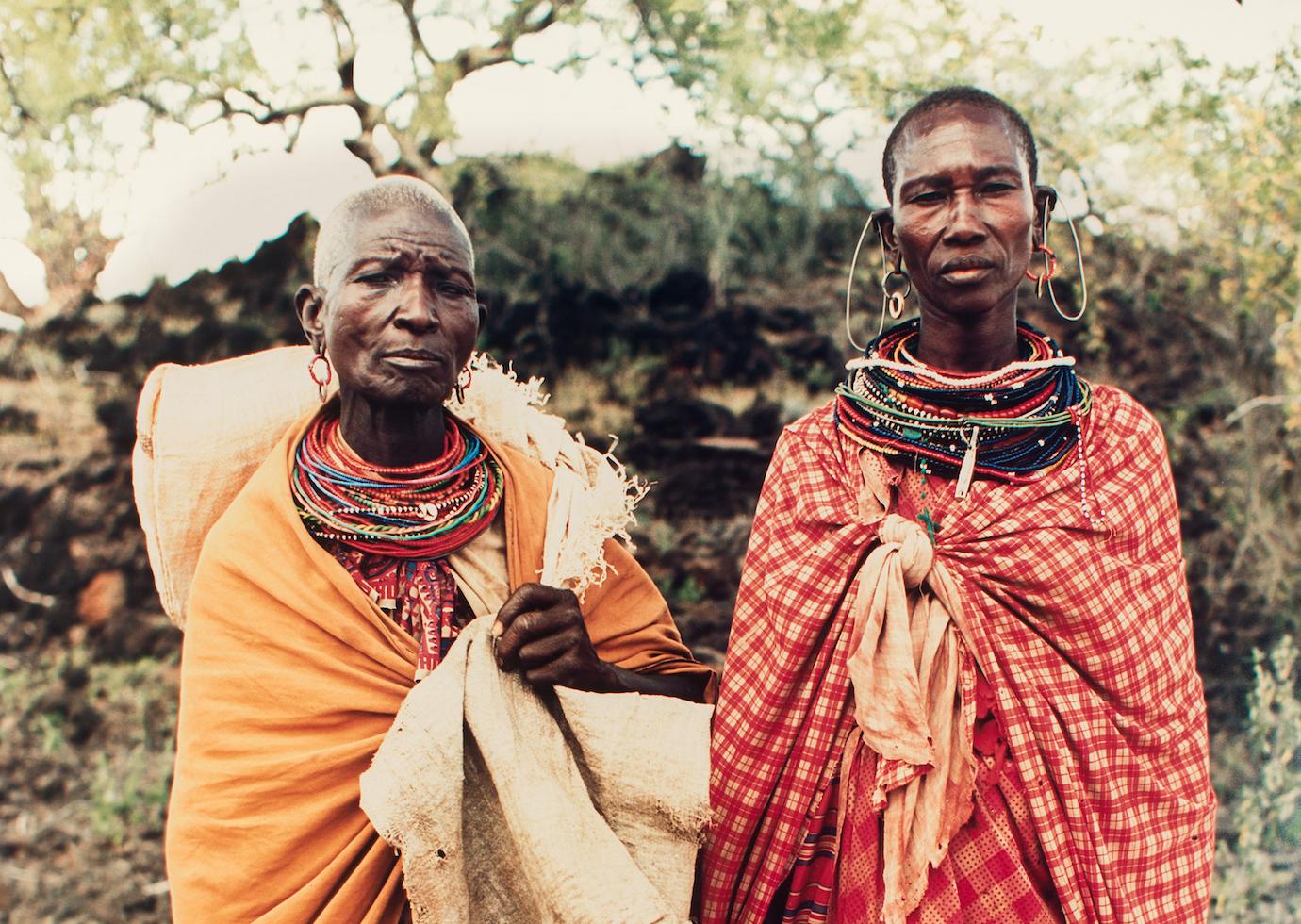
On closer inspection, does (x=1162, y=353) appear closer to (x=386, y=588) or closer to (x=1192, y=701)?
(x=1192, y=701)

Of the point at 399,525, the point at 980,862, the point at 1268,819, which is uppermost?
the point at 399,525

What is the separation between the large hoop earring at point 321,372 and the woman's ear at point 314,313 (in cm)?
3

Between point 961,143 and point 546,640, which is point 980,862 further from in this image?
point 961,143

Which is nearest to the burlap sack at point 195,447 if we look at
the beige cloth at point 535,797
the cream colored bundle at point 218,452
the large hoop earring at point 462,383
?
the cream colored bundle at point 218,452

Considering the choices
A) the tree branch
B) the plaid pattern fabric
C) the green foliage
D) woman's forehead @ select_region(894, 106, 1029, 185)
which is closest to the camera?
the plaid pattern fabric

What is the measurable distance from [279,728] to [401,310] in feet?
2.60

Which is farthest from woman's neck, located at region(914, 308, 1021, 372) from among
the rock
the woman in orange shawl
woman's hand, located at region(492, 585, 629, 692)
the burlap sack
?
the rock

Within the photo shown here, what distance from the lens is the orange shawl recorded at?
2.22m

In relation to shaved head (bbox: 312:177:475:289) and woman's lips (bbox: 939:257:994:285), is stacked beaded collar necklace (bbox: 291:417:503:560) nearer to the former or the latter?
shaved head (bbox: 312:177:475:289)

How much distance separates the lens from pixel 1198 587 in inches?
173

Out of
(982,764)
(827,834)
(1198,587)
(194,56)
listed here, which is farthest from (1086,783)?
(194,56)

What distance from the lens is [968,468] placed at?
243 centimetres

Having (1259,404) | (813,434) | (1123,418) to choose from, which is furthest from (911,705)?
(1259,404)

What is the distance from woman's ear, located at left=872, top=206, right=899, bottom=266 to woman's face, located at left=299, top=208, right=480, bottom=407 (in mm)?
847
